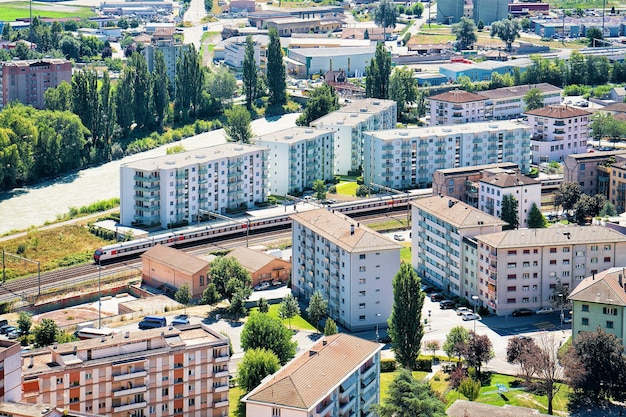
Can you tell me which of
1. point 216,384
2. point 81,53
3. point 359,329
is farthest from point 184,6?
point 216,384

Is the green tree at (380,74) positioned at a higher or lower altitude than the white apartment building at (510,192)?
higher

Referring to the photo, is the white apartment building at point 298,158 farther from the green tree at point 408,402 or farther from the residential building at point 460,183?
the green tree at point 408,402

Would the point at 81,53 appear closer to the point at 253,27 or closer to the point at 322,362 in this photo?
the point at 253,27

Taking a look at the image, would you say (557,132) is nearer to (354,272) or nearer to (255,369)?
(354,272)

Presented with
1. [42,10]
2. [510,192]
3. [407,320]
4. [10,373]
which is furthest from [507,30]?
[10,373]

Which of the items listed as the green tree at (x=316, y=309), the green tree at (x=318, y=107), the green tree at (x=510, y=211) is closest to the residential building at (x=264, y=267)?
the green tree at (x=316, y=309)
